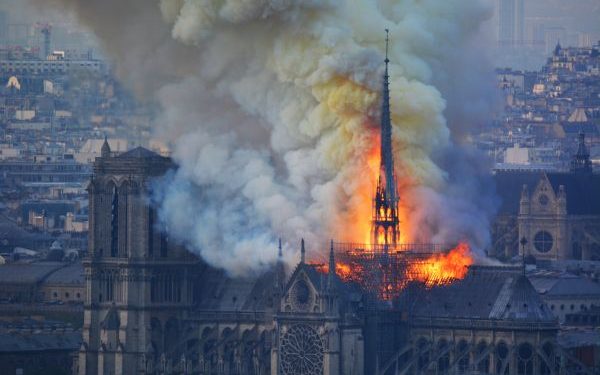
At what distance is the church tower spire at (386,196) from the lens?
473 feet

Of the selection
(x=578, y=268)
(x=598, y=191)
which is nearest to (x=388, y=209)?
(x=578, y=268)

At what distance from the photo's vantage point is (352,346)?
143m

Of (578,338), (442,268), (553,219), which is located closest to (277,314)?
(442,268)

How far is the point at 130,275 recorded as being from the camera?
153 metres

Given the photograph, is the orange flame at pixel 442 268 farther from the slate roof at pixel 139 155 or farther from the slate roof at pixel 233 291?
the slate roof at pixel 139 155

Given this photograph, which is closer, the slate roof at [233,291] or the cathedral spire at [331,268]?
the cathedral spire at [331,268]

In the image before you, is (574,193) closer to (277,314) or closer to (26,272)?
(26,272)

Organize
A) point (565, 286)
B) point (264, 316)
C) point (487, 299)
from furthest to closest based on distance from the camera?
point (565, 286), point (264, 316), point (487, 299)

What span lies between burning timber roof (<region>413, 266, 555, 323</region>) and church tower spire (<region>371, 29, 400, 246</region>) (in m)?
2.49

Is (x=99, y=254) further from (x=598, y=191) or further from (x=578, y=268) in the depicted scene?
(x=598, y=191)

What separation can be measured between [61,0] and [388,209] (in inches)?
784

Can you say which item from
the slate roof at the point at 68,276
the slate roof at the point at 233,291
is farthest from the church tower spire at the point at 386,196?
the slate roof at the point at 68,276

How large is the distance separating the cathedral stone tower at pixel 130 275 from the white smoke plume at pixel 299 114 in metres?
1.01

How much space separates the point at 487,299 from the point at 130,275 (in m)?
16.9
